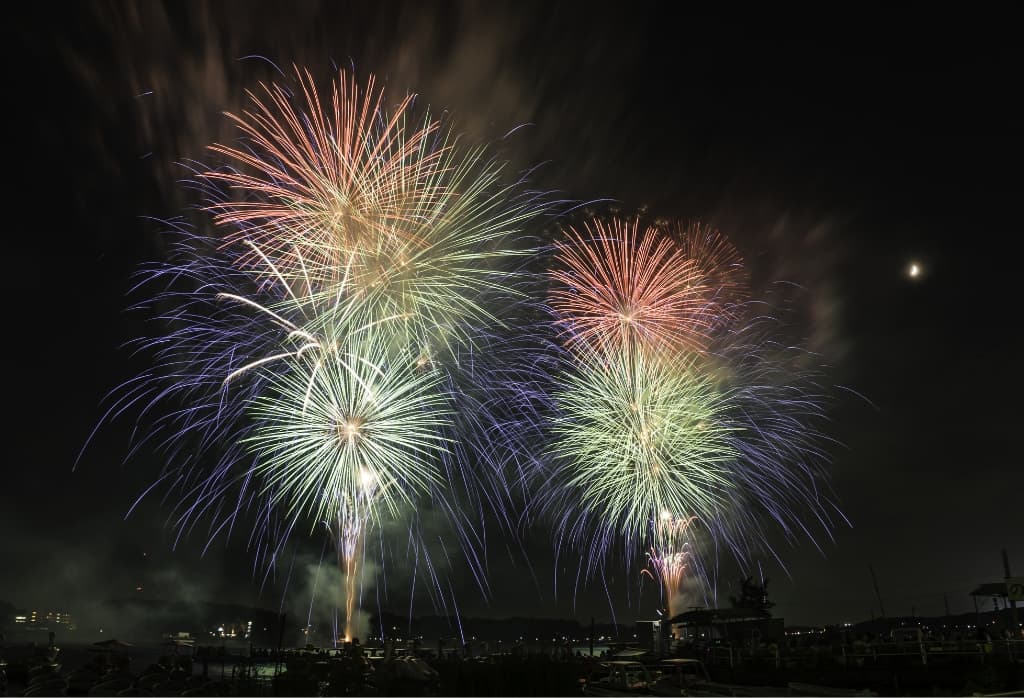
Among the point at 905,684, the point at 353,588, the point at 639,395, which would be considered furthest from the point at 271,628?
the point at 905,684

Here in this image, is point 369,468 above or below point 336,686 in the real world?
above

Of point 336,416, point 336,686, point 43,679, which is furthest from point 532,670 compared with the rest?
point 43,679

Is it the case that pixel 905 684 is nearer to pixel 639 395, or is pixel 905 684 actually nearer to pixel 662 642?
pixel 639 395

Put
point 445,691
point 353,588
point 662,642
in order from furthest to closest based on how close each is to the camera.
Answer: point 662,642 → point 353,588 → point 445,691

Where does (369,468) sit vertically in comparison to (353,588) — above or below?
above

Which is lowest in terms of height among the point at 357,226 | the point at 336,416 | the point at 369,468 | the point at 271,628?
the point at 271,628

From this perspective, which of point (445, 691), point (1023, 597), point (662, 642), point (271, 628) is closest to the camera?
point (445, 691)

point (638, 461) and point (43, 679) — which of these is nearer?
point (43, 679)

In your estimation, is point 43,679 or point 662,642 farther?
point 662,642

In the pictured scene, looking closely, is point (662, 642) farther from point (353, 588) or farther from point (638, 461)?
point (353, 588)
